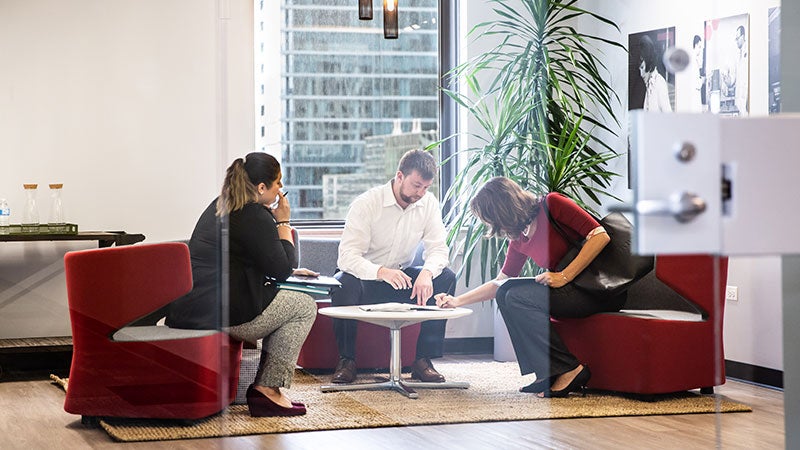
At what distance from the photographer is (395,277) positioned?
10.0 feet

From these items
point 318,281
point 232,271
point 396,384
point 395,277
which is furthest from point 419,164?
point 232,271

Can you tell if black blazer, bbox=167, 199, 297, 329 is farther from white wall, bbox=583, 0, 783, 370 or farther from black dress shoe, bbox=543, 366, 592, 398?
white wall, bbox=583, 0, 783, 370

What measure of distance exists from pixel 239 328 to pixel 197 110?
31.6 inches

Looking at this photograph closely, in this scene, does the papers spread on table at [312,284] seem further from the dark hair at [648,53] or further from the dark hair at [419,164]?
the dark hair at [648,53]

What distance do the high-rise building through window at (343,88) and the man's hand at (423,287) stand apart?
309mm

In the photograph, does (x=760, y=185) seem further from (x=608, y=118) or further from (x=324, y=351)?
(x=324, y=351)

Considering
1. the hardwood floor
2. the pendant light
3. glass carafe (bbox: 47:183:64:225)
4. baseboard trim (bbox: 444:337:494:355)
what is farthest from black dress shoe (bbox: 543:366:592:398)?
glass carafe (bbox: 47:183:64:225)

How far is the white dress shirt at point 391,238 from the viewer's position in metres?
3.01

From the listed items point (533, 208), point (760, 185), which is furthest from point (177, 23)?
point (760, 185)

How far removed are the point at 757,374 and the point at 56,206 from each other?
2074 mm

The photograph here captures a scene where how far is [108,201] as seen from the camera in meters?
3.06

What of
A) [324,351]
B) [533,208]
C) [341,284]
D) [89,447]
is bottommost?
[89,447]

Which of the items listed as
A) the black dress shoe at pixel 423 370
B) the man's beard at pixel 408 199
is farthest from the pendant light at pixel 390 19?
the black dress shoe at pixel 423 370

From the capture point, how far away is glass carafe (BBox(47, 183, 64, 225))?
9.81 ft
